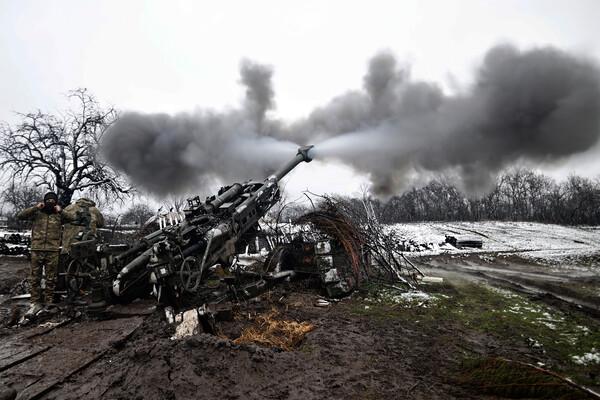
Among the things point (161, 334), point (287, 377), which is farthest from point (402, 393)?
point (161, 334)

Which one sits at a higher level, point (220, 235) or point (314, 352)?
point (220, 235)

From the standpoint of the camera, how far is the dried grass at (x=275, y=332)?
448cm

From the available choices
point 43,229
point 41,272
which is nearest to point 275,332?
point 41,272

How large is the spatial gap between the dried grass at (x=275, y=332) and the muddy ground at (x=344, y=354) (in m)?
0.13

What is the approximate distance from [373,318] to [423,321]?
82 cm

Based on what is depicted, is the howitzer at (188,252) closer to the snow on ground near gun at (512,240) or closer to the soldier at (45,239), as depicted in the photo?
the soldier at (45,239)

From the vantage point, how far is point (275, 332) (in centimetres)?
495

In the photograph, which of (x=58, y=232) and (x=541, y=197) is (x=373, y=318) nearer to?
(x=58, y=232)

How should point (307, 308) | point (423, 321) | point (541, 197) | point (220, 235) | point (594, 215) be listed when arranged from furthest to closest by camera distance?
point (541, 197) < point (594, 215) < point (220, 235) < point (307, 308) < point (423, 321)

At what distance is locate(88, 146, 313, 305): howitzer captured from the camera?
19.4ft

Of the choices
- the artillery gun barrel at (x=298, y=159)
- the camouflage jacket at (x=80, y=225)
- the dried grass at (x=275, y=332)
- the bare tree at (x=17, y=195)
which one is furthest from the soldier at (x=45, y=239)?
the bare tree at (x=17, y=195)

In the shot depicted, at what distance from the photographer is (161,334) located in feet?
15.4

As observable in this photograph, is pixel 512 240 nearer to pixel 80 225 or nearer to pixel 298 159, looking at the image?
pixel 298 159

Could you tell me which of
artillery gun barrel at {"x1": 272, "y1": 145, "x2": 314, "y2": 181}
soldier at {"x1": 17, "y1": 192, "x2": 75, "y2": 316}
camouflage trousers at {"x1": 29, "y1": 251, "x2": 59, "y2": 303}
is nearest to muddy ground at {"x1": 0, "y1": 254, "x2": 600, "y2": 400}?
camouflage trousers at {"x1": 29, "y1": 251, "x2": 59, "y2": 303}
